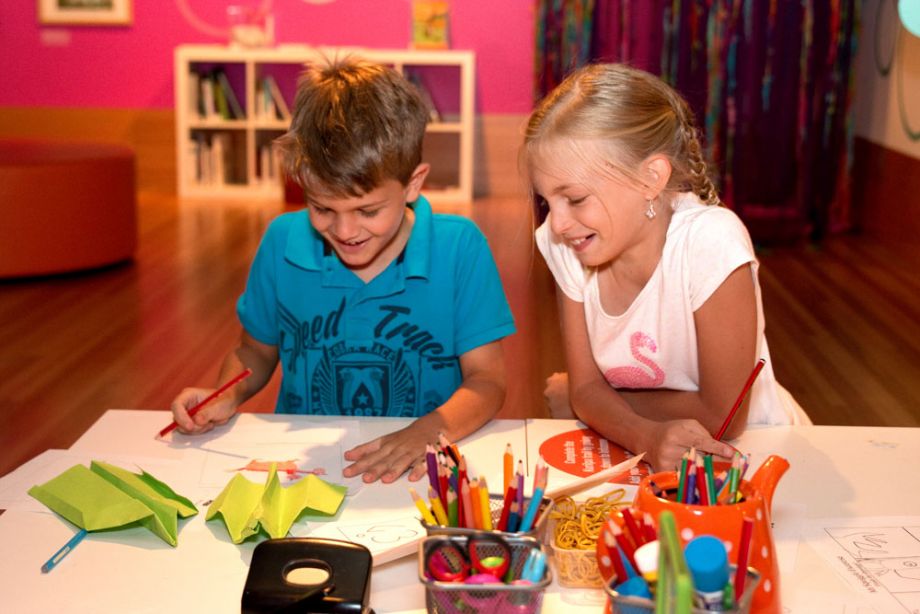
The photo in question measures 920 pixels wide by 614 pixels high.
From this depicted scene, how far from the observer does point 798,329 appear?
12.7ft

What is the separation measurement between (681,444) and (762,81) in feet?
14.3

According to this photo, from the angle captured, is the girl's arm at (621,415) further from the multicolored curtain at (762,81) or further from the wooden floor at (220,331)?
the multicolored curtain at (762,81)

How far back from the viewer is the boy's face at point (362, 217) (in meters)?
1.49

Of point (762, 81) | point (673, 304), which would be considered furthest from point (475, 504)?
point (762, 81)

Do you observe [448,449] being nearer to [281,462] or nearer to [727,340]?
[281,462]

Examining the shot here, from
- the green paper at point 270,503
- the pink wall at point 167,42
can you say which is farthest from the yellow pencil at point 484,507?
the pink wall at point 167,42

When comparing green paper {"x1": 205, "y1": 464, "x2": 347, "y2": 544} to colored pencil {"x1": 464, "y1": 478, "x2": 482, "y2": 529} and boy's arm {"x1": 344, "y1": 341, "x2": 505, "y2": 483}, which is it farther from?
colored pencil {"x1": 464, "y1": 478, "x2": 482, "y2": 529}

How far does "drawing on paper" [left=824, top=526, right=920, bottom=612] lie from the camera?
104 cm

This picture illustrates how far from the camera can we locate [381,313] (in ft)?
5.52

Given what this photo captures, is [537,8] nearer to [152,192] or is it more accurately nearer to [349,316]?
[152,192]

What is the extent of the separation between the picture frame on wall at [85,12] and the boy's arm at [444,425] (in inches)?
201

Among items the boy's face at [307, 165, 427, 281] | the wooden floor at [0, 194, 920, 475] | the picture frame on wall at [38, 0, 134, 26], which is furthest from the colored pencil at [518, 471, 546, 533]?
the picture frame on wall at [38, 0, 134, 26]

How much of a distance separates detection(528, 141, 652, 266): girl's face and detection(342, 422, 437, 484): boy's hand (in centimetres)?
32

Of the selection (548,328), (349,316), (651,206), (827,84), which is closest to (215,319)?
(548,328)
